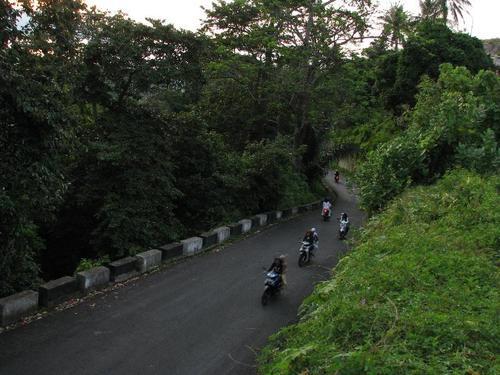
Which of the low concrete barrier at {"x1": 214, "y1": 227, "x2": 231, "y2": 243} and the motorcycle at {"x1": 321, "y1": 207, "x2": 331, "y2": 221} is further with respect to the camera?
the motorcycle at {"x1": 321, "y1": 207, "x2": 331, "y2": 221}

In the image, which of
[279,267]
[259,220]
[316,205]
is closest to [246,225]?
[259,220]

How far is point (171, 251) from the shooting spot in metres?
13.7

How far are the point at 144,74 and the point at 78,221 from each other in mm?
5918

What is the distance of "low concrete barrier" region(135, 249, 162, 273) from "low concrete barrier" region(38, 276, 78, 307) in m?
2.34

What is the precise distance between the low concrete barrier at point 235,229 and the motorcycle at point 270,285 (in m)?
6.95

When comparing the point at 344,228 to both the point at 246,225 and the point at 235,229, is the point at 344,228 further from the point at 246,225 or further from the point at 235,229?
the point at 235,229

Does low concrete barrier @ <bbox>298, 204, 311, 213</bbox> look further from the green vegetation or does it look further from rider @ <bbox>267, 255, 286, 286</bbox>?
rider @ <bbox>267, 255, 286, 286</bbox>

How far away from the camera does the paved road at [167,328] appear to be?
24.6ft

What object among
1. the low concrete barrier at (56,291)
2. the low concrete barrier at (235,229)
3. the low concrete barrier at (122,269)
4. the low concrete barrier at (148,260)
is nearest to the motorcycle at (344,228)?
the low concrete barrier at (235,229)

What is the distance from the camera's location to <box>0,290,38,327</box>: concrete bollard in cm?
837

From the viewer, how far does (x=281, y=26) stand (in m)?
25.8

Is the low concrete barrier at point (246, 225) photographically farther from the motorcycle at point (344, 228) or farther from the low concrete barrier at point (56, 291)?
the low concrete barrier at point (56, 291)

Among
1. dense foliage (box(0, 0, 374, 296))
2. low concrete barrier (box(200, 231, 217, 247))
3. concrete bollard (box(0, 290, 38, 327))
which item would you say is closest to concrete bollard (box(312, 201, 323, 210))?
dense foliage (box(0, 0, 374, 296))

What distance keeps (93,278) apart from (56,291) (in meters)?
1.12
